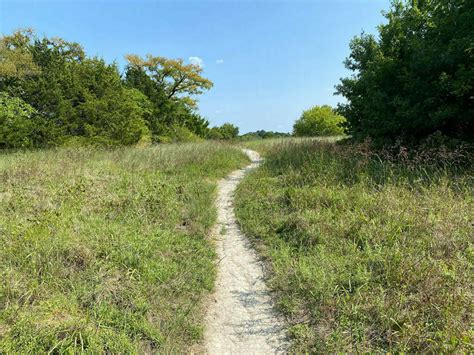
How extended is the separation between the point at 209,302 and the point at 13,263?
242 cm

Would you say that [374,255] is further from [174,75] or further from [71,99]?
[174,75]

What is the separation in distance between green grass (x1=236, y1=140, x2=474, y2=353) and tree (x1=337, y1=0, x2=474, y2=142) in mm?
1253

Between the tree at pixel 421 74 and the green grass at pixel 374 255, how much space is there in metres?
1.25

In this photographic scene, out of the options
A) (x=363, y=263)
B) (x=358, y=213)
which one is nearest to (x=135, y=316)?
(x=363, y=263)

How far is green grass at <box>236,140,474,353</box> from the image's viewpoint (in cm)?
231

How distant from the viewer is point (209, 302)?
3102 millimetres

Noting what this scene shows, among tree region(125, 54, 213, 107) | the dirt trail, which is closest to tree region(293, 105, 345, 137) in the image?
tree region(125, 54, 213, 107)

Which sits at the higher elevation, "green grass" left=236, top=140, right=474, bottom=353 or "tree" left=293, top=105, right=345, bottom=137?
"tree" left=293, top=105, right=345, bottom=137

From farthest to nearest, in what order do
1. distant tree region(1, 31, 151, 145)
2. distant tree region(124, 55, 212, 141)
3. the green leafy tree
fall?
distant tree region(124, 55, 212, 141), distant tree region(1, 31, 151, 145), the green leafy tree

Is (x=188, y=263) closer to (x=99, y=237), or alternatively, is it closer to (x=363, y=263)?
(x=99, y=237)

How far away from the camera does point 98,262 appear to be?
10.4 ft

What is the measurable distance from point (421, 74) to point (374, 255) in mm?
6203

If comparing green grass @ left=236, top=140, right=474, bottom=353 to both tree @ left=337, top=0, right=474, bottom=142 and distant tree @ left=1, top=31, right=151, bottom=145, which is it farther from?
distant tree @ left=1, top=31, right=151, bottom=145

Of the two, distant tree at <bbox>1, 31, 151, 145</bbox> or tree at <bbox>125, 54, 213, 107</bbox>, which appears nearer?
distant tree at <bbox>1, 31, 151, 145</bbox>
